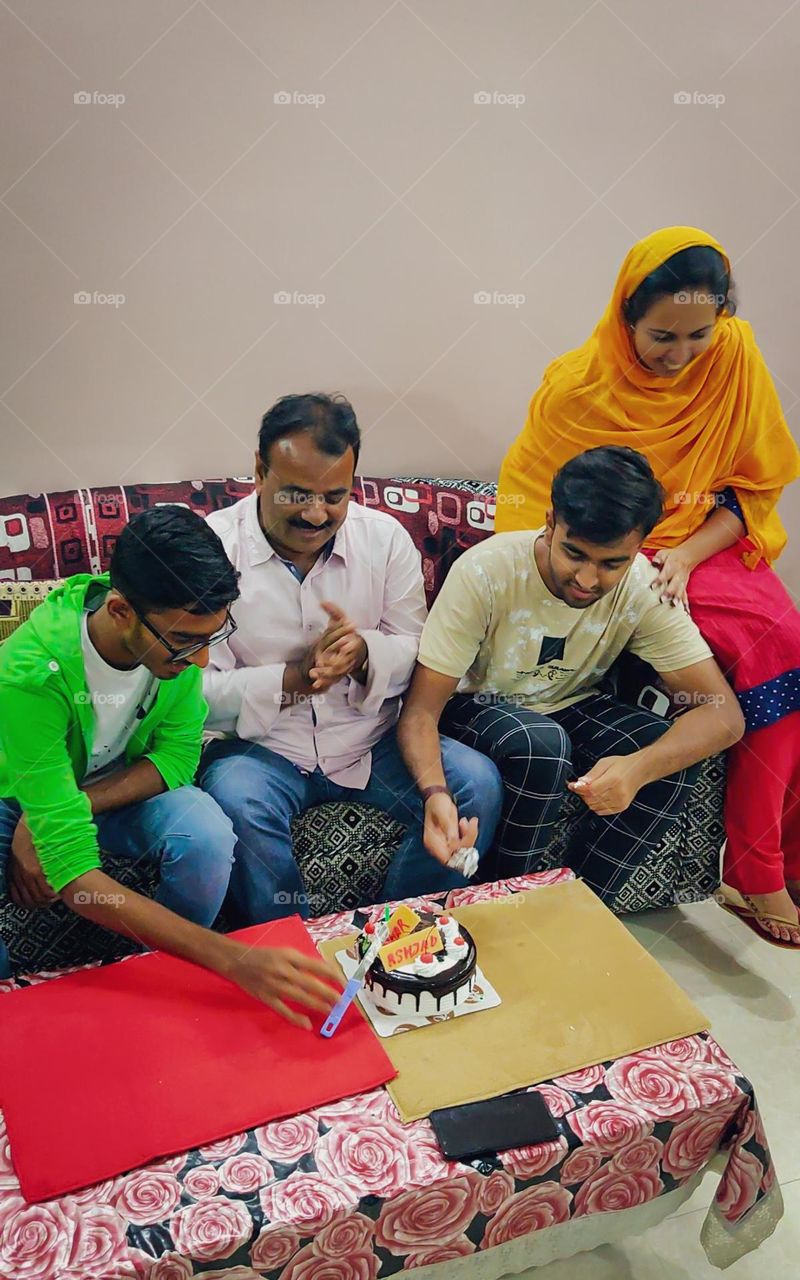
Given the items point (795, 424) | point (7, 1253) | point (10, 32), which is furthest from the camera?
point (795, 424)

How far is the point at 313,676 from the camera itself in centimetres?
188

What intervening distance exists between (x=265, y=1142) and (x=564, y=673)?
46.8 inches

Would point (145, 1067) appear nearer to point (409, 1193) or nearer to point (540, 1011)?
point (409, 1193)

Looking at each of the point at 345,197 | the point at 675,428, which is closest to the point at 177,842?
the point at 675,428

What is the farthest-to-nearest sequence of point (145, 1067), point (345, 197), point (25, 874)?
point (345, 197), point (25, 874), point (145, 1067)

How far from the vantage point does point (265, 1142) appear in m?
1.19

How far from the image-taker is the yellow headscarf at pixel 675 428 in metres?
2.18

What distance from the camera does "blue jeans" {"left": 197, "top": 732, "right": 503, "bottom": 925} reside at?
6.03 feet

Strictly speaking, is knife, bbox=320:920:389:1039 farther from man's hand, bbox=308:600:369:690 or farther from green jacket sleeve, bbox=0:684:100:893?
man's hand, bbox=308:600:369:690

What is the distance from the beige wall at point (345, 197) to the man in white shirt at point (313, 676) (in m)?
0.61

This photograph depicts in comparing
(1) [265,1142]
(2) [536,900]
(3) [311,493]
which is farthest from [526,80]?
(1) [265,1142]

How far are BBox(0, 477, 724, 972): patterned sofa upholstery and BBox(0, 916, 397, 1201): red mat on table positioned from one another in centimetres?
40

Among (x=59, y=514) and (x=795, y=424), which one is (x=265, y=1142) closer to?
(x=59, y=514)

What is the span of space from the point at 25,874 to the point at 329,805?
61 centimetres
